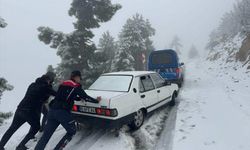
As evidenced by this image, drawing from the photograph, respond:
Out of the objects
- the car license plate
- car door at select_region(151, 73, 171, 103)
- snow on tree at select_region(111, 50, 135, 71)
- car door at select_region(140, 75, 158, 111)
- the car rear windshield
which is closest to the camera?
the car license plate

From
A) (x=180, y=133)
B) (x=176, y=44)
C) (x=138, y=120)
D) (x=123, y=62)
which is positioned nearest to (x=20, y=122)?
(x=138, y=120)

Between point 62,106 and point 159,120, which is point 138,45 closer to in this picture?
point 159,120

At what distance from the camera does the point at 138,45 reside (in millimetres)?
24812

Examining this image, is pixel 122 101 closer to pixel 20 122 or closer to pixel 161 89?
pixel 20 122

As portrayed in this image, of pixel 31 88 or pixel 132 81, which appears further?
pixel 132 81

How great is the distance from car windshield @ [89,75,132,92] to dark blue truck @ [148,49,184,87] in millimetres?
6419

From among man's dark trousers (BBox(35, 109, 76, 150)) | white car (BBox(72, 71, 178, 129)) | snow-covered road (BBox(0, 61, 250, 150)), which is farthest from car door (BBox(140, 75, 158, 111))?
man's dark trousers (BBox(35, 109, 76, 150))

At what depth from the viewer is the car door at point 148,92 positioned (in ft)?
21.2

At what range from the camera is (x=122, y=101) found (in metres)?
5.46

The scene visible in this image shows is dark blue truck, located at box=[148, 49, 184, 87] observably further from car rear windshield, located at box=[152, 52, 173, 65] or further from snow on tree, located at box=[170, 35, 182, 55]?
snow on tree, located at box=[170, 35, 182, 55]

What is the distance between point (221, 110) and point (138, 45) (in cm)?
1785

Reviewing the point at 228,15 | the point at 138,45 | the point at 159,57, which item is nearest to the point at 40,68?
the point at 228,15

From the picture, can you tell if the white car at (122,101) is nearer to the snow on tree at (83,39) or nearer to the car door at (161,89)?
the car door at (161,89)

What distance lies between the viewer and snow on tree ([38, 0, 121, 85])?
13.4 metres
